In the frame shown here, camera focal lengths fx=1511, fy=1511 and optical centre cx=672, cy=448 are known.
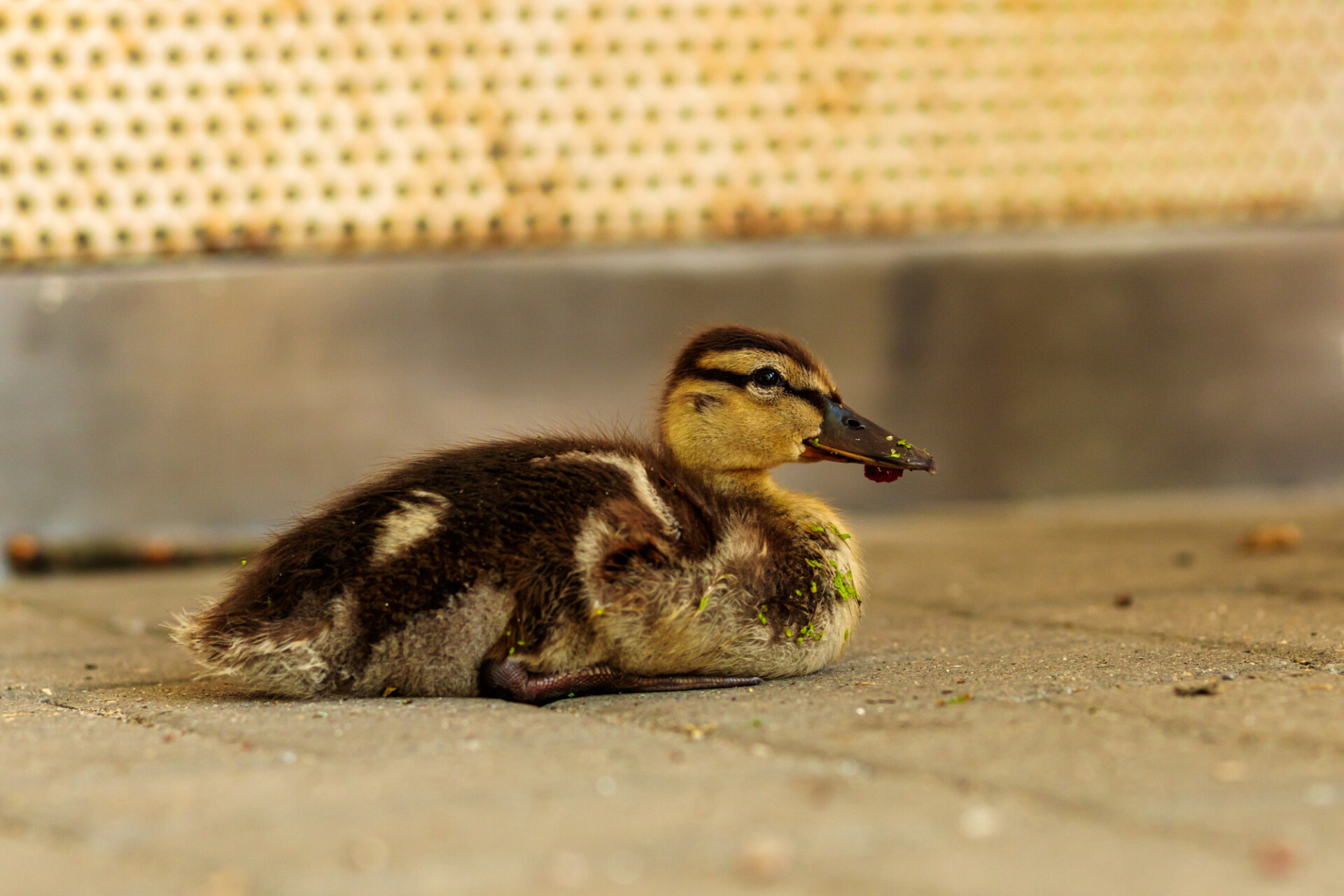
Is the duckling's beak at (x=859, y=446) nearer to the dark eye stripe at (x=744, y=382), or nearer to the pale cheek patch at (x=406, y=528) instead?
the dark eye stripe at (x=744, y=382)

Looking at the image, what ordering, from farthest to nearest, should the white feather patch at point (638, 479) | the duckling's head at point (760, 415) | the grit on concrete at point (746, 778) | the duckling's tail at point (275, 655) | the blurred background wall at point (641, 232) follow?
the blurred background wall at point (641, 232), the duckling's head at point (760, 415), the white feather patch at point (638, 479), the duckling's tail at point (275, 655), the grit on concrete at point (746, 778)

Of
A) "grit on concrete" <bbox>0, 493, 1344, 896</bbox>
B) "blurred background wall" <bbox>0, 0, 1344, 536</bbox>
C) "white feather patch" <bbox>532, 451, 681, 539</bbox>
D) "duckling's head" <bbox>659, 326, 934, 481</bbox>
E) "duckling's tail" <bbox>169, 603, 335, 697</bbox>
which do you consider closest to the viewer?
"grit on concrete" <bbox>0, 493, 1344, 896</bbox>

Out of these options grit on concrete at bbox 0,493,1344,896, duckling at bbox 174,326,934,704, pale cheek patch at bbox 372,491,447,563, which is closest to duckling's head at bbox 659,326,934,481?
duckling at bbox 174,326,934,704

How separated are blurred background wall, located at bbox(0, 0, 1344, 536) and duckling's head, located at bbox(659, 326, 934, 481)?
9.59 ft

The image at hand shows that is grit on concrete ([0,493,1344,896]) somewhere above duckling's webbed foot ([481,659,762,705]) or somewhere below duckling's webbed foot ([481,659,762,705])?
above

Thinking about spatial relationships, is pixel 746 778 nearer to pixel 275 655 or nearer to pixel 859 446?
pixel 275 655

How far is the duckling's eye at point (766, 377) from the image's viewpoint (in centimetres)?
328

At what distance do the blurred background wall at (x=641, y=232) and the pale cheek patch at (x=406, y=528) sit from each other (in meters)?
3.26

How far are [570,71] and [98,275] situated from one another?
6.86 ft

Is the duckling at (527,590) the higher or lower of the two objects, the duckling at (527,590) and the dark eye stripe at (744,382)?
the lower

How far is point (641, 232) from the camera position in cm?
651

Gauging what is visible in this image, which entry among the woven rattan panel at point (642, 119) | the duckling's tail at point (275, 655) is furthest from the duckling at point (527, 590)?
the woven rattan panel at point (642, 119)

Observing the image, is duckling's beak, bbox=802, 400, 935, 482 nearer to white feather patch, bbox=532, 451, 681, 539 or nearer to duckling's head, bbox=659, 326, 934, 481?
duckling's head, bbox=659, 326, 934, 481

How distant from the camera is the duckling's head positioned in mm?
3279
